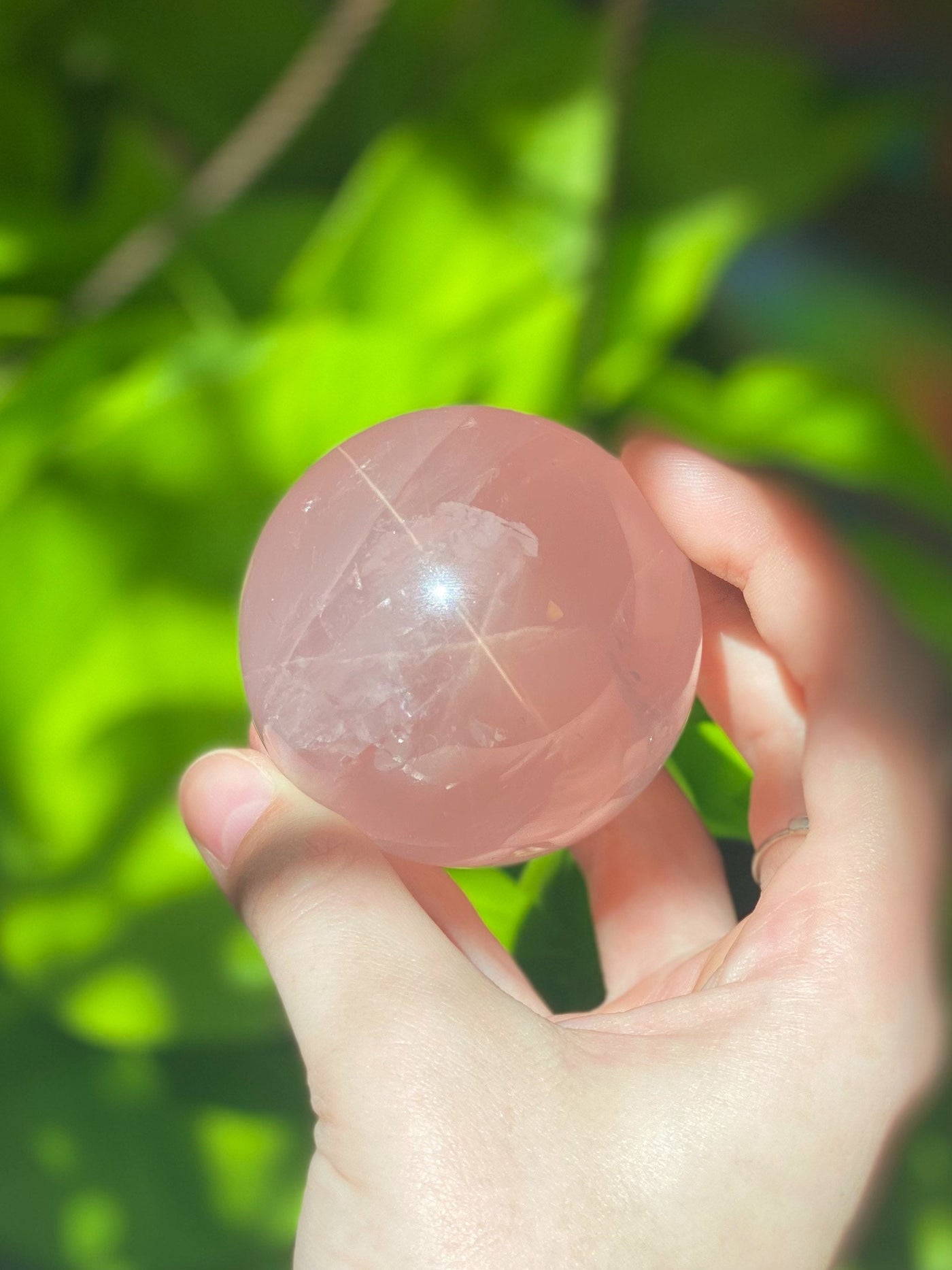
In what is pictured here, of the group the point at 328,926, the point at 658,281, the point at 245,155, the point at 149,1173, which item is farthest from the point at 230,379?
the point at 149,1173

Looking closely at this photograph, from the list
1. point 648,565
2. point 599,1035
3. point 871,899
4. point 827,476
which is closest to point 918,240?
point 827,476

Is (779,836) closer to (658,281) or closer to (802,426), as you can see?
(802,426)

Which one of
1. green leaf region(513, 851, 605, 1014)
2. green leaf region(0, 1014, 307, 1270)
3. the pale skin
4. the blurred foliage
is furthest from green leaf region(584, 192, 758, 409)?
green leaf region(0, 1014, 307, 1270)

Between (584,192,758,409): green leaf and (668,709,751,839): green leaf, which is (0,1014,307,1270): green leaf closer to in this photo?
(668,709,751,839): green leaf

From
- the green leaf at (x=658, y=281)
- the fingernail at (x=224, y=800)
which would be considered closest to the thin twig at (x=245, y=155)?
the green leaf at (x=658, y=281)

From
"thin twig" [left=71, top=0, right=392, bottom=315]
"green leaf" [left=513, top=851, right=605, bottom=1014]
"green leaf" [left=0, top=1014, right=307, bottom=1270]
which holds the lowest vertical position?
"green leaf" [left=0, top=1014, right=307, bottom=1270]

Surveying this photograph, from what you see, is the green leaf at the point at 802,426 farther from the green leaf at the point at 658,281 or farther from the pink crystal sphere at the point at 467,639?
the pink crystal sphere at the point at 467,639

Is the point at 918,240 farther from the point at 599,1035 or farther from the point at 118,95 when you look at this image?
the point at 118,95
